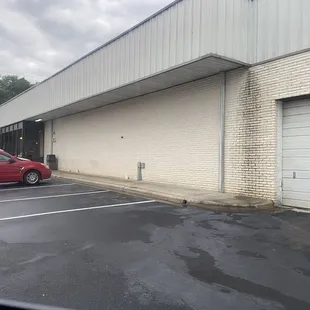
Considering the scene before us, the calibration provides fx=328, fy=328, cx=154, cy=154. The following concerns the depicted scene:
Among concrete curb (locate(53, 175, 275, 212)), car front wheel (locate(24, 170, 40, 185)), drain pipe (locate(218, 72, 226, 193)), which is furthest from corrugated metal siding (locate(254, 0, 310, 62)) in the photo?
car front wheel (locate(24, 170, 40, 185))

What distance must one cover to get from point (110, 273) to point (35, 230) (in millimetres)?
2813

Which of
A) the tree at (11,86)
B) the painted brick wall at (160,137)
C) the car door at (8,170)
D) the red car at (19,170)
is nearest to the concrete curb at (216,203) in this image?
the painted brick wall at (160,137)

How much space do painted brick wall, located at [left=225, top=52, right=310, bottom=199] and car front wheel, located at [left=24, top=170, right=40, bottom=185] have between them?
8.60 m

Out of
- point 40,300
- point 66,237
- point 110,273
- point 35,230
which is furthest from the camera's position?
point 35,230

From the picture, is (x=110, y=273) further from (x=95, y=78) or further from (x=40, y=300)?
(x=95, y=78)

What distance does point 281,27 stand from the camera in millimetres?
8750

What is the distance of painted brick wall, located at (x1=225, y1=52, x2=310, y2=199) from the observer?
339 inches

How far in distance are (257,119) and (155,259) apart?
6.14 metres

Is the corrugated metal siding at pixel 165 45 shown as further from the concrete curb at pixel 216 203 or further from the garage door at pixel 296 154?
the concrete curb at pixel 216 203

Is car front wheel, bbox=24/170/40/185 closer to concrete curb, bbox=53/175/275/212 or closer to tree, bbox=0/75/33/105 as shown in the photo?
concrete curb, bbox=53/175/275/212

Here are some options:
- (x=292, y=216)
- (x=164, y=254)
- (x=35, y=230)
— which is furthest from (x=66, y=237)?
(x=292, y=216)

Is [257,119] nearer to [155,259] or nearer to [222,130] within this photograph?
[222,130]

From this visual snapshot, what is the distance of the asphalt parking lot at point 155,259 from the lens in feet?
11.5

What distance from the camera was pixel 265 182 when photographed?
918 cm
